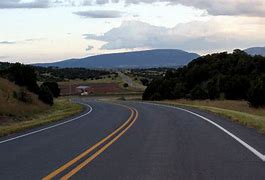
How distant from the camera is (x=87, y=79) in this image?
156 meters

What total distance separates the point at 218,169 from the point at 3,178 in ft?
13.4

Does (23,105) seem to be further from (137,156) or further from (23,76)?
(137,156)

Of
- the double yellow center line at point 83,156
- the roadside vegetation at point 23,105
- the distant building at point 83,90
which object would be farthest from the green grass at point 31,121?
the distant building at point 83,90

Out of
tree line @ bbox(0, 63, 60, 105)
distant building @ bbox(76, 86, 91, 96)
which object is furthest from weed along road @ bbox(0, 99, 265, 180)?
distant building @ bbox(76, 86, 91, 96)

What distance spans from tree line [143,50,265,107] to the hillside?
27868 mm

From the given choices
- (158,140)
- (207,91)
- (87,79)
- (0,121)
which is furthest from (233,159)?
(87,79)

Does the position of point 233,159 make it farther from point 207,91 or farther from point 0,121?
point 207,91

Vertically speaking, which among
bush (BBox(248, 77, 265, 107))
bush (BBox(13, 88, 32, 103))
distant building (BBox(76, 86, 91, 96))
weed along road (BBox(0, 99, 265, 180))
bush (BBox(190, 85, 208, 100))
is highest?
weed along road (BBox(0, 99, 265, 180))

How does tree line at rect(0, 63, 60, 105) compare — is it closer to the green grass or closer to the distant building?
the green grass

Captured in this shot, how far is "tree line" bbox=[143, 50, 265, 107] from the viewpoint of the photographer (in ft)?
227

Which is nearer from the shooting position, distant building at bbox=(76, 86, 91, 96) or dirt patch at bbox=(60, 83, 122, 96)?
distant building at bbox=(76, 86, 91, 96)

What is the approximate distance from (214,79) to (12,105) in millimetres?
42591

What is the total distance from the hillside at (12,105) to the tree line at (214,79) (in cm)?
2787

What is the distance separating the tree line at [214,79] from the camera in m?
69.2
